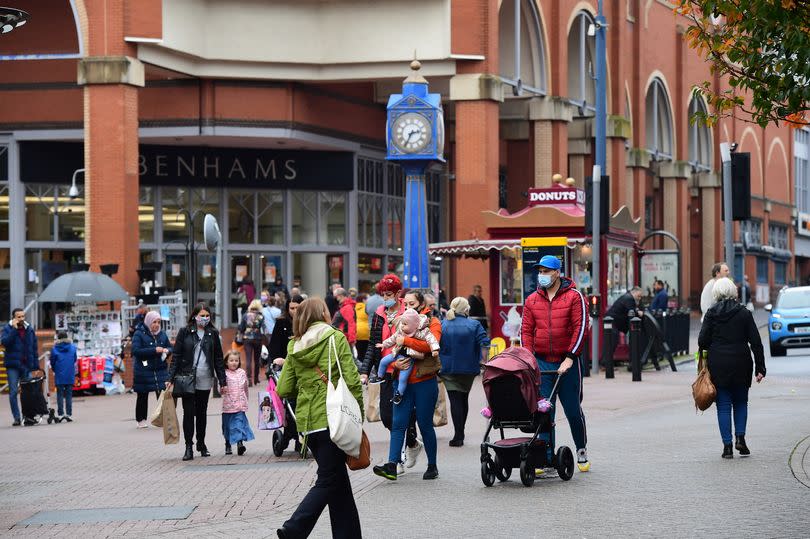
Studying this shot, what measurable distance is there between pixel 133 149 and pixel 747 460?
928 inches

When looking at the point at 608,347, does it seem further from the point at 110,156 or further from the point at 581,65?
the point at 581,65

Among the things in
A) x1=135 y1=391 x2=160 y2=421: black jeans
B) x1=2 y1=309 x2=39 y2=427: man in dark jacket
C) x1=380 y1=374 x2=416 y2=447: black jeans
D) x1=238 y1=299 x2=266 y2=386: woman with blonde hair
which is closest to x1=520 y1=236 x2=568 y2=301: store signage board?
x1=238 y1=299 x2=266 y2=386: woman with blonde hair

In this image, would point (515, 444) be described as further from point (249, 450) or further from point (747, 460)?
point (249, 450)

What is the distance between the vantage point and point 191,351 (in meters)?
17.0

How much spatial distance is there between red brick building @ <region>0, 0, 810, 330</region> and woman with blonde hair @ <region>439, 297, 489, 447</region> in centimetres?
1936

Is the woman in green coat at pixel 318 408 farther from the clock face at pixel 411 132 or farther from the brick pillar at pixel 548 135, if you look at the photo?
the brick pillar at pixel 548 135

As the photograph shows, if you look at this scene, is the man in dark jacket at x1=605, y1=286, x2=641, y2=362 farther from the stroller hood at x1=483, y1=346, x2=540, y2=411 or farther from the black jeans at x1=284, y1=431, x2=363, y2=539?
the black jeans at x1=284, y1=431, x2=363, y2=539

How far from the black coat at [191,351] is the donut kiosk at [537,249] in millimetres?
12013

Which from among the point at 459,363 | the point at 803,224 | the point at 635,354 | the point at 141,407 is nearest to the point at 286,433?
the point at 459,363

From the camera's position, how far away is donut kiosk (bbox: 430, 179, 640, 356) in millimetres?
28844

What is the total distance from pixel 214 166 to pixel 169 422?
25997 mm

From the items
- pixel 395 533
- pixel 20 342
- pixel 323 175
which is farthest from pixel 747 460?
pixel 323 175

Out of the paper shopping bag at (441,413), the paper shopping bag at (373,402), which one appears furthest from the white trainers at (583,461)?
the paper shopping bag at (373,402)

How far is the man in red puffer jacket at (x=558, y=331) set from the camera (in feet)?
42.3
